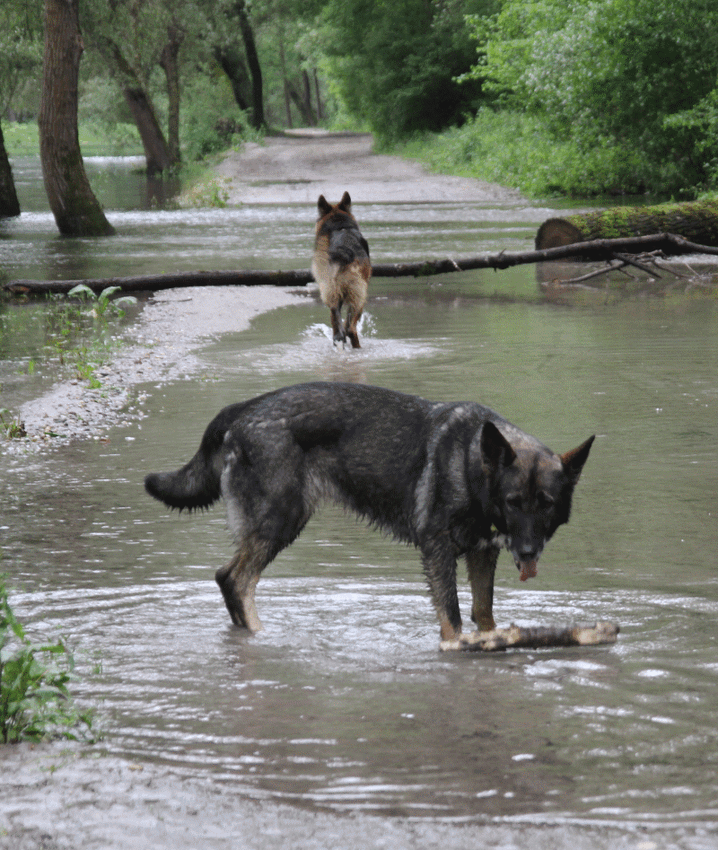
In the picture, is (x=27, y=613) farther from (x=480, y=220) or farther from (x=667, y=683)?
(x=480, y=220)

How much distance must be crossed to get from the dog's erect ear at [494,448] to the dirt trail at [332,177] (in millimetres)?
30831

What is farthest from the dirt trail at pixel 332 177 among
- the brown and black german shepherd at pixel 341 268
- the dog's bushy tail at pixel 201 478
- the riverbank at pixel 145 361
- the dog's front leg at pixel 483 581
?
the dog's front leg at pixel 483 581

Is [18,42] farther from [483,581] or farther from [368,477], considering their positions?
[483,581]

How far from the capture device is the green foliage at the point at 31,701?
144 inches

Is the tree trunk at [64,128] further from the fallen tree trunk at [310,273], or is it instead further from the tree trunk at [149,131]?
the tree trunk at [149,131]

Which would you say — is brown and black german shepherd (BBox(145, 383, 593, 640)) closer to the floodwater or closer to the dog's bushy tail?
the dog's bushy tail

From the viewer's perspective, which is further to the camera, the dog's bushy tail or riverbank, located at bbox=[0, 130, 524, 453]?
riverbank, located at bbox=[0, 130, 524, 453]

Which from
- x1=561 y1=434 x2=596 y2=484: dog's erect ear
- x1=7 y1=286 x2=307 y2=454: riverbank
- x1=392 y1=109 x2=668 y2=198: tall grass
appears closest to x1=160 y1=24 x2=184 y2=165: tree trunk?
x1=392 y1=109 x2=668 y2=198: tall grass

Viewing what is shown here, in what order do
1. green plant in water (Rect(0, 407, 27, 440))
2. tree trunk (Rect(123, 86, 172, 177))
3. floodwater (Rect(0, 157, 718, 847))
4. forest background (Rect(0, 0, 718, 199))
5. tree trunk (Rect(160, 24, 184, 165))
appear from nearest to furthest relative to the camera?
floodwater (Rect(0, 157, 718, 847)), green plant in water (Rect(0, 407, 27, 440)), forest background (Rect(0, 0, 718, 199)), tree trunk (Rect(123, 86, 172, 177)), tree trunk (Rect(160, 24, 184, 165))

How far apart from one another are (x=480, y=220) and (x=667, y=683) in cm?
2449

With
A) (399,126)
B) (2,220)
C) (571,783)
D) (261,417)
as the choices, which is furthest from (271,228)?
(399,126)

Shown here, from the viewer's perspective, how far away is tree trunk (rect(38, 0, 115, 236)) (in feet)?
77.7

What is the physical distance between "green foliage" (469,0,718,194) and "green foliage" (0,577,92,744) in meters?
25.2

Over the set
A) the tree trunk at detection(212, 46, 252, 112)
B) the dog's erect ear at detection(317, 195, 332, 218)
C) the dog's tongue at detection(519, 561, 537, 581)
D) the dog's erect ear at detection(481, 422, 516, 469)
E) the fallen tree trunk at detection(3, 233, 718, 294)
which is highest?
the tree trunk at detection(212, 46, 252, 112)
